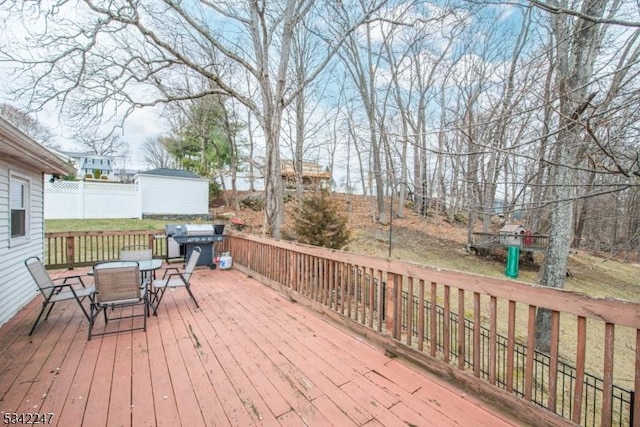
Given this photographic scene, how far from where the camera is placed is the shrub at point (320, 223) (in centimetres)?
622

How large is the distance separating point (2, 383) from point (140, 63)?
681 cm

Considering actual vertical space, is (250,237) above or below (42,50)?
below

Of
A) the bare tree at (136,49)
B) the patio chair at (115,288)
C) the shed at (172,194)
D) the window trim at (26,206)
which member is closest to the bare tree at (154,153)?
the shed at (172,194)

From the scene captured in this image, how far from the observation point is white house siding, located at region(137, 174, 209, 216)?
577 inches

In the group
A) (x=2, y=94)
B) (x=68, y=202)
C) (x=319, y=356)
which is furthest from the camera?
(x=68, y=202)

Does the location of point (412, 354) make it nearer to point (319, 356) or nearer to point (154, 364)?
point (319, 356)

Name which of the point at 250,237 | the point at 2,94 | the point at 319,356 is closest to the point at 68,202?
the point at 2,94

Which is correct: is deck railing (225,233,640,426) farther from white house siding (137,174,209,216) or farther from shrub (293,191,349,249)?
white house siding (137,174,209,216)

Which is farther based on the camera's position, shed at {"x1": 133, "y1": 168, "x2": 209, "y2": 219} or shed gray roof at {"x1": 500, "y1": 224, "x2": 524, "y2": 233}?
shed at {"x1": 133, "y1": 168, "x2": 209, "y2": 219}

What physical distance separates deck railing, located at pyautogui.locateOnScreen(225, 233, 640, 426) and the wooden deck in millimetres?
179

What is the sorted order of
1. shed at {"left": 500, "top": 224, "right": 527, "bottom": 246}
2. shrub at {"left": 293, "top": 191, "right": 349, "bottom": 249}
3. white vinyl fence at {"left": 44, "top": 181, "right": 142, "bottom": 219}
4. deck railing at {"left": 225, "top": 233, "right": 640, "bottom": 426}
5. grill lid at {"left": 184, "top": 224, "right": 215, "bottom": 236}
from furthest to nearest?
white vinyl fence at {"left": 44, "top": 181, "right": 142, "bottom": 219} → shed at {"left": 500, "top": 224, "right": 527, "bottom": 246} → grill lid at {"left": 184, "top": 224, "right": 215, "bottom": 236} → shrub at {"left": 293, "top": 191, "right": 349, "bottom": 249} → deck railing at {"left": 225, "top": 233, "right": 640, "bottom": 426}

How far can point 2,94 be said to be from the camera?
5.84 metres

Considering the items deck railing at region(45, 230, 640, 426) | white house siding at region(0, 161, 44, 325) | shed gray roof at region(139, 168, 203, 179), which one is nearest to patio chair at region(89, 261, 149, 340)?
white house siding at region(0, 161, 44, 325)

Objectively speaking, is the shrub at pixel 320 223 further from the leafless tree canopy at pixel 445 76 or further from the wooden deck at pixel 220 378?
the wooden deck at pixel 220 378
